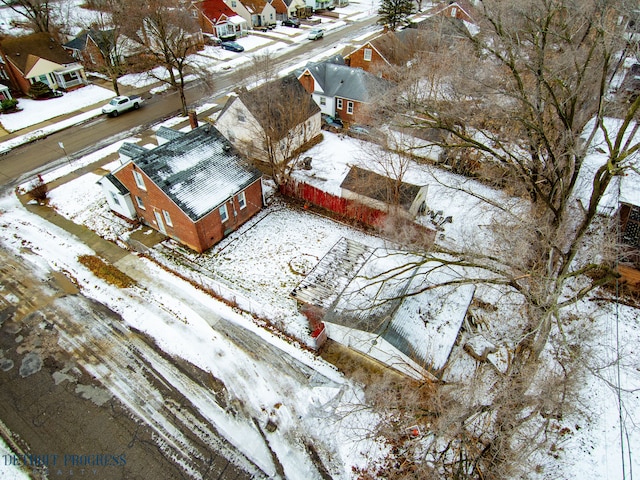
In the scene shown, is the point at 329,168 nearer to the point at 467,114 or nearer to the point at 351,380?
the point at 467,114

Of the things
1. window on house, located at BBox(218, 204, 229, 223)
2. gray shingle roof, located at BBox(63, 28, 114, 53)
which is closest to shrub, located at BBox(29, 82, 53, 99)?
gray shingle roof, located at BBox(63, 28, 114, 53)

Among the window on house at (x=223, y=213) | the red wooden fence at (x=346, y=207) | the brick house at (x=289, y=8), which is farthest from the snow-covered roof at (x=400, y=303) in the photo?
the brick house at (x=289, y=8)

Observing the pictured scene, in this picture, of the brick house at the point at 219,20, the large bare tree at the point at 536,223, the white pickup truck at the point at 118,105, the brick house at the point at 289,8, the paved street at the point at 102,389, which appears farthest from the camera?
the brick house at the point at 289,8

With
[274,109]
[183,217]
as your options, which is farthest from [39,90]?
[183,217]

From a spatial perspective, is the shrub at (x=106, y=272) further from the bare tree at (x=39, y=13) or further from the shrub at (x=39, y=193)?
the bare tree at (x=39, y=13)

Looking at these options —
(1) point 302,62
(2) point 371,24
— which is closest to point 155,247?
(1) point 302,62

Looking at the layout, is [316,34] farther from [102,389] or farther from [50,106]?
[102,389]

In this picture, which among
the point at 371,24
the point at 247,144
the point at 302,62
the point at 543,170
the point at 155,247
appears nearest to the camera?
the point at 543,170
